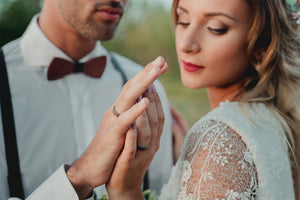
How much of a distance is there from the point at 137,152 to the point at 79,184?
37 centimetres

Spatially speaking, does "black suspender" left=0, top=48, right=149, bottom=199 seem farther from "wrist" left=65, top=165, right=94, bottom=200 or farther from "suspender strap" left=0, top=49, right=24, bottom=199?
"wrist" left=65, top=165, right=94, bottom=200

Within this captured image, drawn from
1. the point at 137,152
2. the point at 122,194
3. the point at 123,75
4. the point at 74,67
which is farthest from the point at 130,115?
the point at 123,75

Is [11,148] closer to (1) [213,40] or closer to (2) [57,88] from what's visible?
(2) [57,88]

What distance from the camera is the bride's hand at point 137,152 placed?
4.25 ft

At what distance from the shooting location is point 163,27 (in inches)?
783

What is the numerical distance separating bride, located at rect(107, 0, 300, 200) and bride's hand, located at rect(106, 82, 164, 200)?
3 cm

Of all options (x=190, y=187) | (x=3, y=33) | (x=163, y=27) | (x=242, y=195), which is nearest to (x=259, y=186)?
(x=242, y=195)

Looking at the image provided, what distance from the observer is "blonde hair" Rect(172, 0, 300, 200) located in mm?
1621

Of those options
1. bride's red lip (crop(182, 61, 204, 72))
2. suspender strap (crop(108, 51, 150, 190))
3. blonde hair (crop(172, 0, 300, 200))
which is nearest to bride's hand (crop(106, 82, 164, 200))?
bride's red lip (crop(182, 61, 204, 72))

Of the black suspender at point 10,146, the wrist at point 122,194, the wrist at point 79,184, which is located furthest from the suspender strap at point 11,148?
the wrist at point 122,194

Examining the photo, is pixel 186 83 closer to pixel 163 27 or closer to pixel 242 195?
Answer: pixel 242 195

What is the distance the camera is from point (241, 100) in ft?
5.33

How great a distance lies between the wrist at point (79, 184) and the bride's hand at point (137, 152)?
123 millimetres

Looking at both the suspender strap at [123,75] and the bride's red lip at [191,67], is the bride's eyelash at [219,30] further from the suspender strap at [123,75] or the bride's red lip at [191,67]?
the suspender strap at [123,75]
